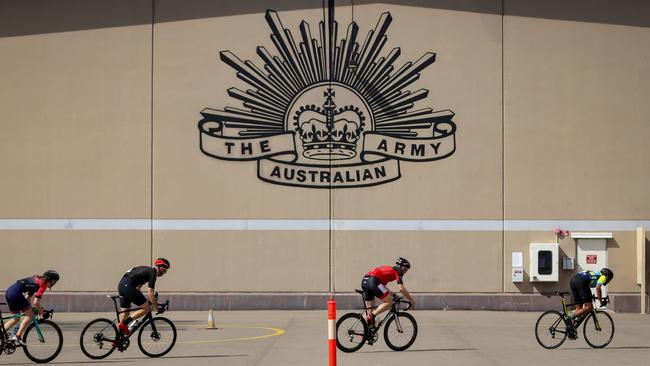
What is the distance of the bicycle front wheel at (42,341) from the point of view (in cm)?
1609

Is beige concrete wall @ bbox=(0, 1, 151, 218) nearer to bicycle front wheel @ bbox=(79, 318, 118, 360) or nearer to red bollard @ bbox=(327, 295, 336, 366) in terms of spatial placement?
bicycle front wheel @ bbox=(79, 318, 118, 360)

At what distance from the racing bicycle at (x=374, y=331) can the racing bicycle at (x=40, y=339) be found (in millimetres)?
4764

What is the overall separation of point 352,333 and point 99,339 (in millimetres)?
4363

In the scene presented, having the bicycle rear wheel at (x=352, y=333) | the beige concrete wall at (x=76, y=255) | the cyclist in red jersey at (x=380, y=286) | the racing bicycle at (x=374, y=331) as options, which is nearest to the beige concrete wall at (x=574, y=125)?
the beige concrete wall at (x=76, y=255)

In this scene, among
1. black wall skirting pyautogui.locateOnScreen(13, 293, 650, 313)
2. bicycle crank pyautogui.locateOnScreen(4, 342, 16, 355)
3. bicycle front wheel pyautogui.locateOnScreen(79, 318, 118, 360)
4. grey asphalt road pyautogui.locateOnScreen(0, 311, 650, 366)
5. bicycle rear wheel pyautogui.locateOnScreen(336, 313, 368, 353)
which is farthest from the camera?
black wall skirting pyautogui.locateOnScreen(13, 293, 650, 313)

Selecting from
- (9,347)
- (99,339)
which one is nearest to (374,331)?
(99,339)

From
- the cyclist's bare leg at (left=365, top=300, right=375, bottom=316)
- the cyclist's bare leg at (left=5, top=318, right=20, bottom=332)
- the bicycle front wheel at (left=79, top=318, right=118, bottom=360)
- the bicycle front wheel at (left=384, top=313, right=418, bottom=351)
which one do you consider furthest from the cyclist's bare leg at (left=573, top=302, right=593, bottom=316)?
the cyclist's bare leg at (left=5, top=318, right=20, bottom=332)

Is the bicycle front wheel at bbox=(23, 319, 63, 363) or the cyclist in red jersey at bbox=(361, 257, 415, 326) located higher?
the cyclist in red jersey at bbox=(361, 257, 415, 326)

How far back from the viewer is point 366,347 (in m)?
18.4

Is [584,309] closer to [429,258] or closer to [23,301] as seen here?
[23,301]

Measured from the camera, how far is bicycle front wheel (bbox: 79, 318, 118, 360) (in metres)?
16.5

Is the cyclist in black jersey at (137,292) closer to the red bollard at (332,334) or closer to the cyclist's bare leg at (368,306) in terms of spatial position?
the cyclist's bare leg at (368,306)

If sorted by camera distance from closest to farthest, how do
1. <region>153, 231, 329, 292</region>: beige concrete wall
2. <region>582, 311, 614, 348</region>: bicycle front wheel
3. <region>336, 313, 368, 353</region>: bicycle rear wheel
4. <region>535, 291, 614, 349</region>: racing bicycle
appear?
<region>336, 313, 368, 353</region>: bicycle rear wheel, <region>535, 291, 614, 349</region>: racing bicycle, <region>582, 311, 614, 348</region>: bicycle front wheel, <region>153, 231, 329, 292</region>: beige concrete wall

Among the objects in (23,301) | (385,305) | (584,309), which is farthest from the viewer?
(584,309)
